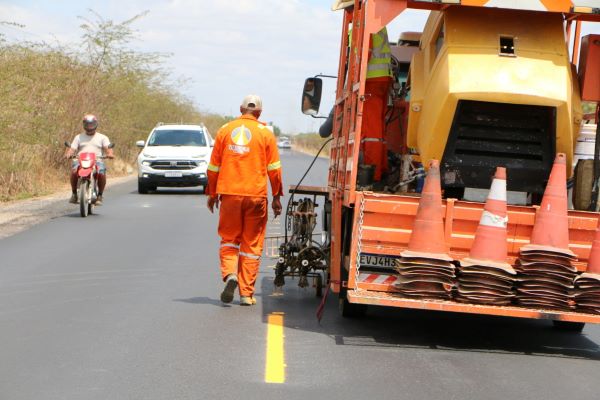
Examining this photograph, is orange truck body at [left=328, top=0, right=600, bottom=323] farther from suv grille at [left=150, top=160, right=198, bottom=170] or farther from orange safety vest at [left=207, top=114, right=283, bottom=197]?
suv grille at [left=150, top=160, right=198, bottom=170]

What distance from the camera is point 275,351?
8227 mm

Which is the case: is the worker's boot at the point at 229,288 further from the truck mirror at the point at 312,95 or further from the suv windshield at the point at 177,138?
the suv windshield at the point at 177,138

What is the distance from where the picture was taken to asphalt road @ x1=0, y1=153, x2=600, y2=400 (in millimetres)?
7109

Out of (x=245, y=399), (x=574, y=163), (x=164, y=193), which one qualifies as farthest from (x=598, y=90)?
(x=164, y=193)

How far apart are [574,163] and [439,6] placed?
1.82 m

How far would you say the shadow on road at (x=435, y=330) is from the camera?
8.91 meters

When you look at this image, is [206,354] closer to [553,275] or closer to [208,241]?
[553,275]

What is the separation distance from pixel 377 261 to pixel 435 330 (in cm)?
86

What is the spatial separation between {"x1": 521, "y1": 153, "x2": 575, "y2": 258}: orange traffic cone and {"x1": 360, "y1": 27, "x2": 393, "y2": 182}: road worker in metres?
1.90

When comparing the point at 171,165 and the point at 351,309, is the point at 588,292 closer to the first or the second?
the point at 351,309

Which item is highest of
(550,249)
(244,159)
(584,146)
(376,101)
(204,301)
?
(376,101)

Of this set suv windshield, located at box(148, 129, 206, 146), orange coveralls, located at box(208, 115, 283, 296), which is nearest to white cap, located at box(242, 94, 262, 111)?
orange coveralls, located at box(208, 115, 283, 296)

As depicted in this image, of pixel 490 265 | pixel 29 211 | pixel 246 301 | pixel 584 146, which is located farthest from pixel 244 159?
pixel 29 211

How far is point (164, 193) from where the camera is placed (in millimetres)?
29594
